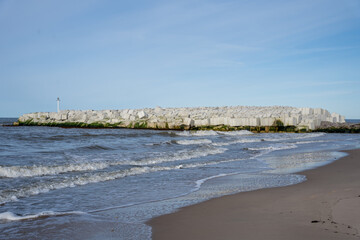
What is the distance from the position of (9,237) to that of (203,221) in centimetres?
240

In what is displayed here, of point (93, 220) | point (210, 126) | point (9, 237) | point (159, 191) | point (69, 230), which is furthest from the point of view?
point (210, 126)

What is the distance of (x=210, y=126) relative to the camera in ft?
112

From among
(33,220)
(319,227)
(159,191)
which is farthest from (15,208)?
(319,227)

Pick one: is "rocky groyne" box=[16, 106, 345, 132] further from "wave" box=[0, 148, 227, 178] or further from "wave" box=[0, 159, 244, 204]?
"wave" box=[0, 159, 244, 204]

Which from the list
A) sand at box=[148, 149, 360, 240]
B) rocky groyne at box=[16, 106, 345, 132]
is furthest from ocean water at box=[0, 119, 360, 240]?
rocky groyne at box=[16, 106, 345, 132]

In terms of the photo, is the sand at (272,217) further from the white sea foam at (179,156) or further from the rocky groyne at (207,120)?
the rocky groyne at (207,120)

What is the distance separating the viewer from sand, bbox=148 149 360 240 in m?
A: 3.64

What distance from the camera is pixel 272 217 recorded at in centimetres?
435

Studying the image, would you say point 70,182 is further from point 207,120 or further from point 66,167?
point 207,120

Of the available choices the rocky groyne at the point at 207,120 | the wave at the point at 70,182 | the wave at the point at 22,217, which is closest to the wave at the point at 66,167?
the wave at the point at 70,182

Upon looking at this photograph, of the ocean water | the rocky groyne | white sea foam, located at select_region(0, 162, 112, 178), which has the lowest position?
the ocean water

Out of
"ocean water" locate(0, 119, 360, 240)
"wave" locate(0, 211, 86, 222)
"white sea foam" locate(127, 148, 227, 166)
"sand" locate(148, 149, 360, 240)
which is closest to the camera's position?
"sand" locate(148, 149, 360, 240)

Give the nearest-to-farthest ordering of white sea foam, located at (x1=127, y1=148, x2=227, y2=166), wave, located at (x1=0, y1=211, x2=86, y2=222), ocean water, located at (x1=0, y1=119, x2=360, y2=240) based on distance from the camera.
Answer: ocean water, located at (x1=0, y1=119, x2=360, y2=240) < wave, located at (x1=0, y1=211, x2=86, y2=222) < white sea foam, located at (x1=127, y1=148, x2=227, y2=166)

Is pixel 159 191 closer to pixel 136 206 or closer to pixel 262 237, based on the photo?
pixel 136 206
